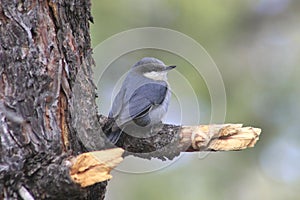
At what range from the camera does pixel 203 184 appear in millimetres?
4098

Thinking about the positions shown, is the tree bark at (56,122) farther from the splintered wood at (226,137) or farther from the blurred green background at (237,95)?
the blurred green background at (237,95)

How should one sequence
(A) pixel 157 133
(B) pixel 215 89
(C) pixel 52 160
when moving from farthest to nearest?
(B) pixel 215 89 → (A) pixel 157 133 → (C) pixel 52 160

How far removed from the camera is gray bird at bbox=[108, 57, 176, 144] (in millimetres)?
2217

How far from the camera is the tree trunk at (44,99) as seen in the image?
63.2 inches

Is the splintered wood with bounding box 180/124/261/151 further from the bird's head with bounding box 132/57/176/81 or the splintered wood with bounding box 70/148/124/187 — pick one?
the bird's head with bounding box 132/57/176/81

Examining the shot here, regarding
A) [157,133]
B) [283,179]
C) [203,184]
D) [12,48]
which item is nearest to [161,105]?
[157,133]

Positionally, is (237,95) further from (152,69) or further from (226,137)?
(226,137)

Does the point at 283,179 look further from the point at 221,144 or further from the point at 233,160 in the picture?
the point at 221,144

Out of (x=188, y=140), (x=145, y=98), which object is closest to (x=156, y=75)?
(x=145, y=98)

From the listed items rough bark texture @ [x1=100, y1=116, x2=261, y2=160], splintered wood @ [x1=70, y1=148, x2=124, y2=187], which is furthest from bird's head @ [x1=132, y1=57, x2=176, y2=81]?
splintered wood @ [x1=70, y1=148, x2=124, y2=187]

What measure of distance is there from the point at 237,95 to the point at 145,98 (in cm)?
162

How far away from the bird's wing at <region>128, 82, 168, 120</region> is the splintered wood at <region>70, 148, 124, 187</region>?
0.85m

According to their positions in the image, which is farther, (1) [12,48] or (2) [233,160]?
(2) [233,160]

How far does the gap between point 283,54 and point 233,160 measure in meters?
0.85
